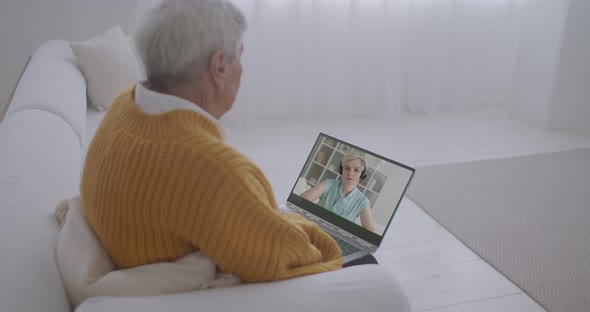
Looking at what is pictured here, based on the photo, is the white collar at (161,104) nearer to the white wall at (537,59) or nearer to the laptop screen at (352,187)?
the laptop screen at (352,187)

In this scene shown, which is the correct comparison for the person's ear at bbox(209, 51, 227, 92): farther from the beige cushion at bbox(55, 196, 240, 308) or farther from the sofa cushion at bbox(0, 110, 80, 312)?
the sofa cushion at bbox(0, 110, 80, 312)

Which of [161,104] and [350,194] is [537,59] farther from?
[161,104]

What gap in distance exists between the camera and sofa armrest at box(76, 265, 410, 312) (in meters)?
0.90

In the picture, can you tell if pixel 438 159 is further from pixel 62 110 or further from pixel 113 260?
pixel 113 260

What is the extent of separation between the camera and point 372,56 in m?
3.63

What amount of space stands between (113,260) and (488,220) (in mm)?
1816

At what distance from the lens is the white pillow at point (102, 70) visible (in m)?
2.53

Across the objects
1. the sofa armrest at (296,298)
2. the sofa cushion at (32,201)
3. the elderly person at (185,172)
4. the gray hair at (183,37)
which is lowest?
the sofa armrest at (296,298)

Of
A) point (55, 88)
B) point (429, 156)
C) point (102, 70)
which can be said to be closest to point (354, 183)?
point (55, 88)

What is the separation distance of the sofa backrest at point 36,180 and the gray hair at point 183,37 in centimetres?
39

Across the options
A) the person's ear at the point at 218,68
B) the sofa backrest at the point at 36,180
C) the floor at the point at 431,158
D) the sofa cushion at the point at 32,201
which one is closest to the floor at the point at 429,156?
the floor at the point at 431,158

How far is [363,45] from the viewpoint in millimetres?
3586

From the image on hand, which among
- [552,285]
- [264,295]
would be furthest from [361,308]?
[552,285]

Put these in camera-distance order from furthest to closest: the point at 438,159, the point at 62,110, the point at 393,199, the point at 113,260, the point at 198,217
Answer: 1. the point at 438,159
2. the point at 62,110
3. the point at 393,199
4. the point at 113,260
5. the point at 198,217
